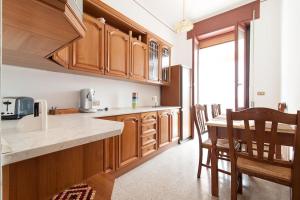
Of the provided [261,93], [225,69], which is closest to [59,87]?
[261,93]

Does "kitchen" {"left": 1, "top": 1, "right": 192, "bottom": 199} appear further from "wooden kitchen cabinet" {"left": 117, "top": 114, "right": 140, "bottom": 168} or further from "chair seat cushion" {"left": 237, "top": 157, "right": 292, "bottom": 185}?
"chair seat cushion" {"left": 237, "top": 157, "right": 292, "bottom": 185}

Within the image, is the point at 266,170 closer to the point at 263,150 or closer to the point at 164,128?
the point at 263,150

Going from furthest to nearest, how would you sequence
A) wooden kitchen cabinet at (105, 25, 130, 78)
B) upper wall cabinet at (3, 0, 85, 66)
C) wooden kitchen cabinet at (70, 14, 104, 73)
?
wooden kitchen cabinet at (105, 25, 130, 78)
wooden kitchen cabinet at (70, 14, 104, 73)
upper wall cabinet at (3, 0, 85, 66)

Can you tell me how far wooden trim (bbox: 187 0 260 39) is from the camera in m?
3.21

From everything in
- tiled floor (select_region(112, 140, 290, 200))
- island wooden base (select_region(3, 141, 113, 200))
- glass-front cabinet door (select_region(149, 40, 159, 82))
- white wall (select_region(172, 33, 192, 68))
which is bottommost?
tiled floor (select_region(112, 140, 290, 200))

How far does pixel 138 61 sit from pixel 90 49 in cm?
96

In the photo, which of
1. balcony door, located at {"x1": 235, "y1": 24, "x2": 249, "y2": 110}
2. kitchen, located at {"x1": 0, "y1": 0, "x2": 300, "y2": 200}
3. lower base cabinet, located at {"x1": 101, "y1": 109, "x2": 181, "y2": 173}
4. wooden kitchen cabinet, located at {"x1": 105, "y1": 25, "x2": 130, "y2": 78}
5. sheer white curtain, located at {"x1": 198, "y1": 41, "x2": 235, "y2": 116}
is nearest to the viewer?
kitchen, located at {"x1": 0, "y1": 0, "x2": 300, "y2": 200}

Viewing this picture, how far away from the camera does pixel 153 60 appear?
3.13 m

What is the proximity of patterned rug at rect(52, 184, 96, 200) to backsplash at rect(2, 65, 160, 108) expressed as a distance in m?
1.39

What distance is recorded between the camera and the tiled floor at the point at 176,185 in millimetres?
1618

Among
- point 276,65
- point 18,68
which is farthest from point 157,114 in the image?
point 276,65

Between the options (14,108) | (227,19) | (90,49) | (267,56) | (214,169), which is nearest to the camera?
(14,108)

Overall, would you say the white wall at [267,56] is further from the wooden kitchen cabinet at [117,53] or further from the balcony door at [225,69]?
the wooden kitchen cabinet at [117,53]

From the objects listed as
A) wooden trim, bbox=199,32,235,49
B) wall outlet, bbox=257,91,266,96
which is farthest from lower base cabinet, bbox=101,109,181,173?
wooden trim, bbox=199,32,235,49
